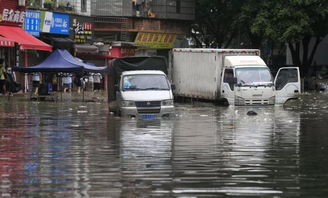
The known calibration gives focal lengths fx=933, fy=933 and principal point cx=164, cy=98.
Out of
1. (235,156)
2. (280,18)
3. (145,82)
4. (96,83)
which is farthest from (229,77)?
(280,18)

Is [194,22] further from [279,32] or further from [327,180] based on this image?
[327,180]

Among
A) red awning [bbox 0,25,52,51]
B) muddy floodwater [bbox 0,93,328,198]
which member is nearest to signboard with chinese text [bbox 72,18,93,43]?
red awning [bbox 0,25,52,51]

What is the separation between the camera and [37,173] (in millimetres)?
14211

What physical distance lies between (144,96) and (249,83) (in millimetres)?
10190

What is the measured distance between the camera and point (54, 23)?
55.8m

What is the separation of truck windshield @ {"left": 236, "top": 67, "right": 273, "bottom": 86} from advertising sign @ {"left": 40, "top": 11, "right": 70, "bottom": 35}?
59.4ft

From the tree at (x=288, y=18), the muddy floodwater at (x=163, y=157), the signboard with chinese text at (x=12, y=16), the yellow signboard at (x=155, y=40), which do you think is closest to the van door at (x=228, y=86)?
the muddy floodwater at (x=163, y=157)

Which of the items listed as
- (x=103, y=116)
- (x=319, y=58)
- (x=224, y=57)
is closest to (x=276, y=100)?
(x=224, y=57)

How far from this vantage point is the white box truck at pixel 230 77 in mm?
39125

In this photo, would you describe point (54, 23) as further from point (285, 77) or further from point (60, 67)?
point (285, 77)

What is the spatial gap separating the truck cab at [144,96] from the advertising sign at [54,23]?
23.9 m

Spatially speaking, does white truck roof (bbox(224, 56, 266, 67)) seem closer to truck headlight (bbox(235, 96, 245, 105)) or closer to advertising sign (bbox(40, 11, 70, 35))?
truck headlight (bbox(235, 96, 245, 105))

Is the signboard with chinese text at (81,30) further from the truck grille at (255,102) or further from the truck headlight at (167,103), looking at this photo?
the truck headlight at (167,103)

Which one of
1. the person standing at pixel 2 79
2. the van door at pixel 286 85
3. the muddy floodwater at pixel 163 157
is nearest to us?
the muddy floodwater at pixel 163 157
